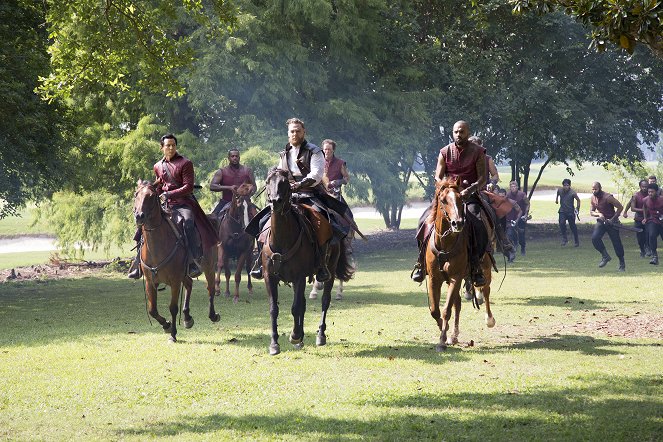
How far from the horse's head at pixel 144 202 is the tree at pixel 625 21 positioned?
6.22 meters

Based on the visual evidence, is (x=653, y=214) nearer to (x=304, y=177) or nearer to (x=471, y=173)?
(x=471, y=173)

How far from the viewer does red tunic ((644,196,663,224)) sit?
92.1 feet

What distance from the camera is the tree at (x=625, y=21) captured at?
9789 millimetres

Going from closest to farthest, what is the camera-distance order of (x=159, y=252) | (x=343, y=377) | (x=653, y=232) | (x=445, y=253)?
(x=343, y=377) < (x=445, y=253) < (x=159, y=252) < (x=653, y=232)

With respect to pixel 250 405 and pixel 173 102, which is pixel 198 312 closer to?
pixel 250 405

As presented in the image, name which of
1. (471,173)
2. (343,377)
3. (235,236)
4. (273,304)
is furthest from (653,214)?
(343,377)

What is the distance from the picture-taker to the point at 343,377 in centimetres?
1148

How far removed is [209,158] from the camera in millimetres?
33000

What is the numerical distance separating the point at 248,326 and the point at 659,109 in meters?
34.3

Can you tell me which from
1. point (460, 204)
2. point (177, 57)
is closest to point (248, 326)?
point (460, 204)

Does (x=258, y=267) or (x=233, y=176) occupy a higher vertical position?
(x=233, y=176)

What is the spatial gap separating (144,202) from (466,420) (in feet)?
20.7

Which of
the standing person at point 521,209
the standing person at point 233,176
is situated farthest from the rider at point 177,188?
the standing person at point 521,209

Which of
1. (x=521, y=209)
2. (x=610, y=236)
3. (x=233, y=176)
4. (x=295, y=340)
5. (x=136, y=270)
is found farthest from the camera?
(x=521, y=209)
